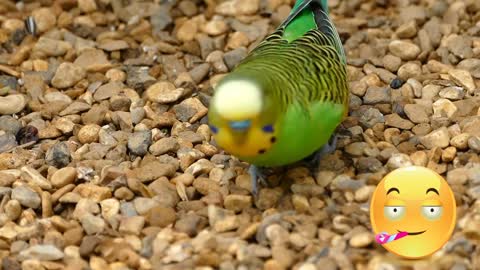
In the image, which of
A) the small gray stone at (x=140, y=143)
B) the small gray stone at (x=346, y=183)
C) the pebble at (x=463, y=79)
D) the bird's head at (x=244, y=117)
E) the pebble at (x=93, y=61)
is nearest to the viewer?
the bird's head at (x=244, y=117)

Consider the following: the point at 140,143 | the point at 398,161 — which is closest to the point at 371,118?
the point at 398,161

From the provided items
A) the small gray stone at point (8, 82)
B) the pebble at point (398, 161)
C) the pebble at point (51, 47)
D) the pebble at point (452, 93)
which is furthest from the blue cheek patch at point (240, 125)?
the pebble at point (51, 47)

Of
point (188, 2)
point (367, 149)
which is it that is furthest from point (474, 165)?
point (188, 2)

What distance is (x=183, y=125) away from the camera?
13.0 feet

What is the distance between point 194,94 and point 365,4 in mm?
1224

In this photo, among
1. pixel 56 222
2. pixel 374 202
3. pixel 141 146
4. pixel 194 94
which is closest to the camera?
pixel 374 202

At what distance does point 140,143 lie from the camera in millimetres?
3787

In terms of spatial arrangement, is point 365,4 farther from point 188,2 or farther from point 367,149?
point 367,149

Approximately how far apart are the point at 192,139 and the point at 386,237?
3.68 ft

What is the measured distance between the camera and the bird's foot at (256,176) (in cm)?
337

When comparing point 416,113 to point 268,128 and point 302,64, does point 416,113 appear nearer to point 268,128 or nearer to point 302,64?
point 302,64

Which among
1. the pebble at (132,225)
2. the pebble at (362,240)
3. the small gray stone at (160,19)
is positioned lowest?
the pebble at (132,225)

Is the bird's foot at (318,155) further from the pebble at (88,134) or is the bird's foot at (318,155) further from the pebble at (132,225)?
the pebble at (88,134)

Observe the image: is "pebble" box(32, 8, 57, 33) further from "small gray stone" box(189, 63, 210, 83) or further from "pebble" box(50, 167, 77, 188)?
"pebble" box(50, 167, 77, 188)
